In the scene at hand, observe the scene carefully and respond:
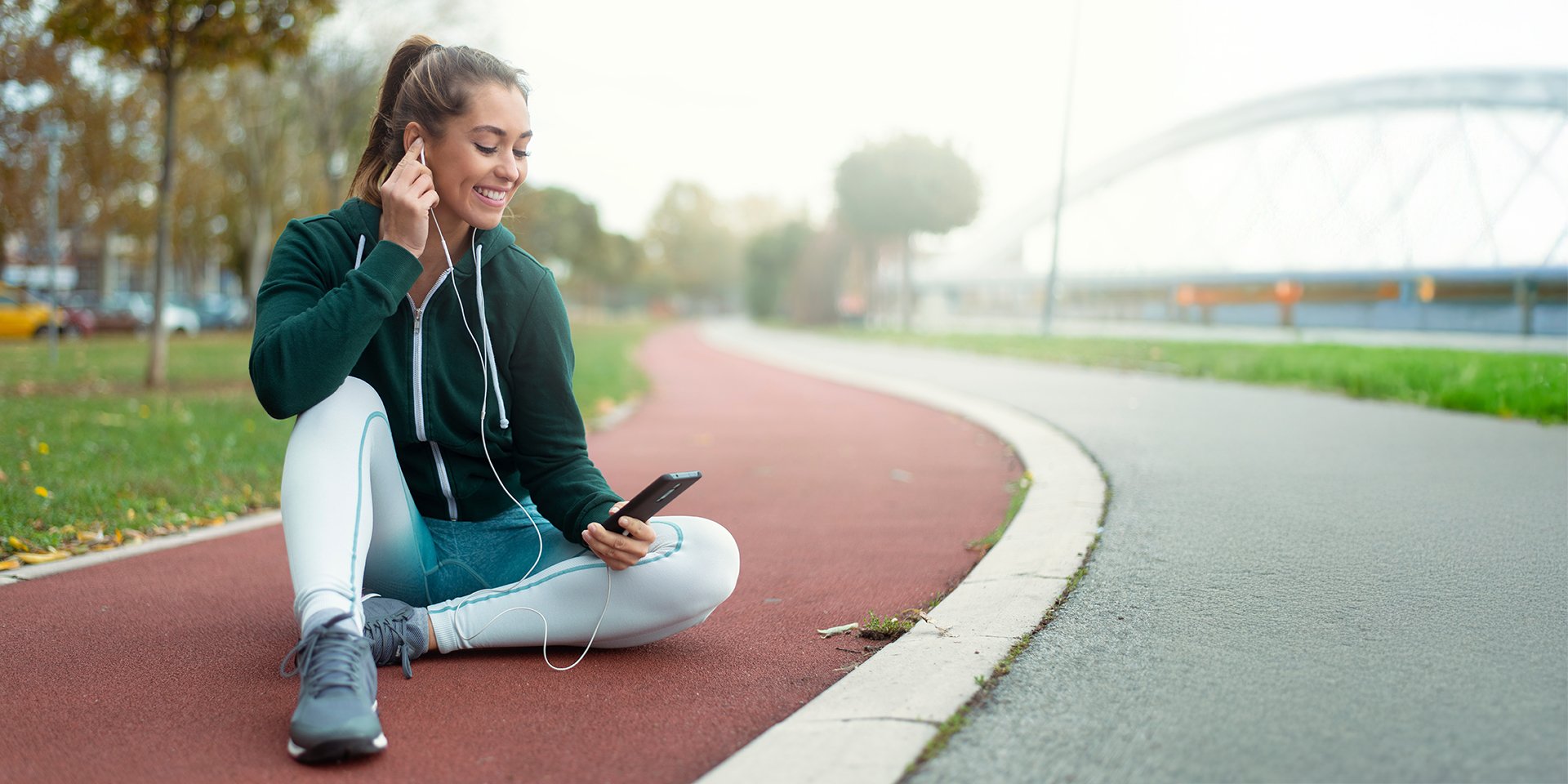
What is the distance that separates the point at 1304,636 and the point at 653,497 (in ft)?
5.18

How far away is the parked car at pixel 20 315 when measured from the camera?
25594 mm

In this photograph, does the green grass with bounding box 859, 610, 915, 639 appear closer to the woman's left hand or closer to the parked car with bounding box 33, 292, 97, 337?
the woman's left hand

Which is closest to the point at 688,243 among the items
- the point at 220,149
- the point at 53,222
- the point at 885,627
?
the point at 220,149

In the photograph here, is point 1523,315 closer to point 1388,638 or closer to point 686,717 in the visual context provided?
point 1388,638

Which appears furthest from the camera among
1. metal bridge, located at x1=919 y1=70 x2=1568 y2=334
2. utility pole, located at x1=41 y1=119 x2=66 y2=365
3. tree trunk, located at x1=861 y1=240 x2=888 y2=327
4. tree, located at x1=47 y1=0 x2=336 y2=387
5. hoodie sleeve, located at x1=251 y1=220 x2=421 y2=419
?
tree trunk, located at x1=861 y1=240 x2=888 y2=327

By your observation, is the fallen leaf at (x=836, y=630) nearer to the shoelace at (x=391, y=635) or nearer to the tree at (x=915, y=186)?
the shoelace at (x=391, y=635)

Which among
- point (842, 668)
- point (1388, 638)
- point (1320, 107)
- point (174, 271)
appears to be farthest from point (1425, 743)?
point (174, 271)

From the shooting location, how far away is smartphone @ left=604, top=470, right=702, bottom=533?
2352mm

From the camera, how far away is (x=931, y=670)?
246 cm

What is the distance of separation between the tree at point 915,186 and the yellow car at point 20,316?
2411 centimetres

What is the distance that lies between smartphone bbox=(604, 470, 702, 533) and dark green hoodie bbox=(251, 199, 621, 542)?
0.06 m

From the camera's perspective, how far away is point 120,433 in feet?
23.0

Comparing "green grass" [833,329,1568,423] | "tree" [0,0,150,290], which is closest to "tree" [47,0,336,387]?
"tree" [0,0,150,290]

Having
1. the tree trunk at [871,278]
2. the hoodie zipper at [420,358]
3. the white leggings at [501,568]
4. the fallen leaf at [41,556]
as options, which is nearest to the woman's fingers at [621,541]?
the white leggings at [501,568]
